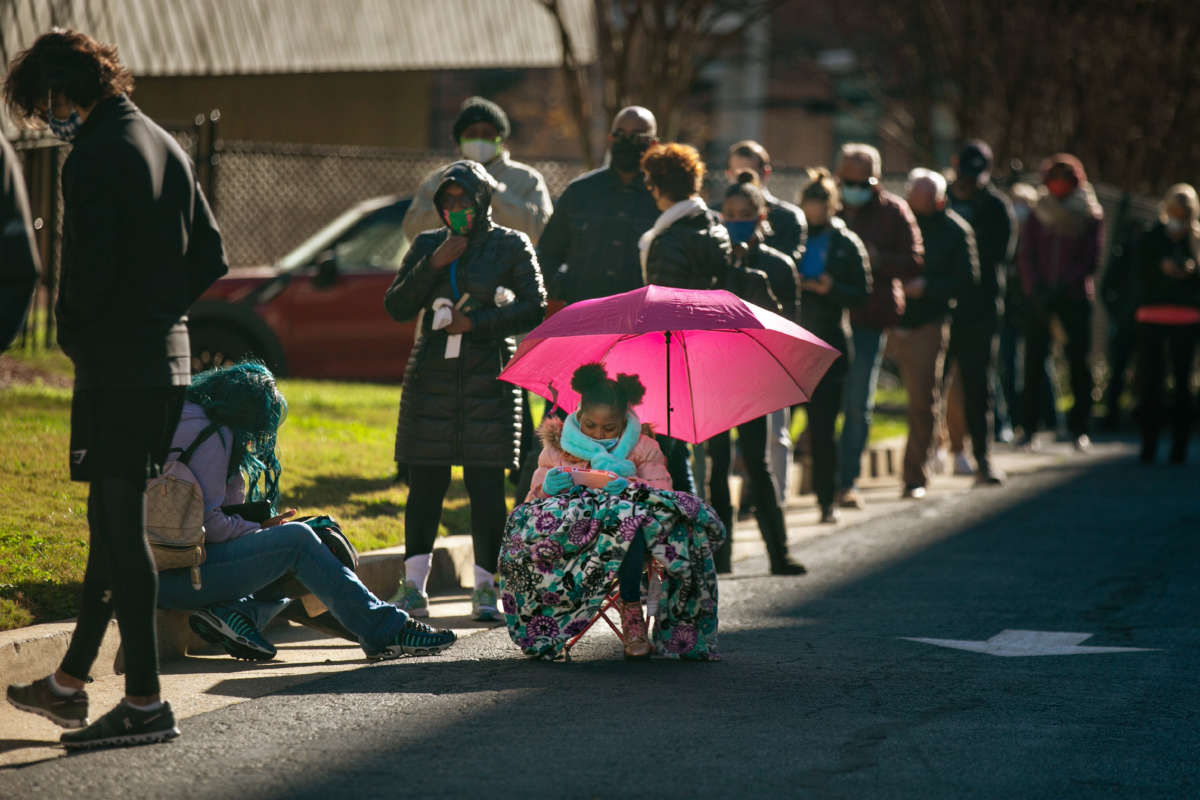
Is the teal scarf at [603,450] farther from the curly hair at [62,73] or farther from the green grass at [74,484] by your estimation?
the curly hair at [62,73]

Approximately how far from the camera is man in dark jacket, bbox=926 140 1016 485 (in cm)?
1245

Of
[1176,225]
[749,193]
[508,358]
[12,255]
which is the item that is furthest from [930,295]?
[12,255]

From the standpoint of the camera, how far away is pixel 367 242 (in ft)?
48.3

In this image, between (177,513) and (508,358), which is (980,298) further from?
(177,513)

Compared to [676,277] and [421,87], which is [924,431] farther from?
[421,87]

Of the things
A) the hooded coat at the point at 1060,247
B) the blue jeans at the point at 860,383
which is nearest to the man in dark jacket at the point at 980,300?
the blue jeans at the point at 860,383

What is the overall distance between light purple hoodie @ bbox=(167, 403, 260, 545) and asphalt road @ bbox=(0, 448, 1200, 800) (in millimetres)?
663

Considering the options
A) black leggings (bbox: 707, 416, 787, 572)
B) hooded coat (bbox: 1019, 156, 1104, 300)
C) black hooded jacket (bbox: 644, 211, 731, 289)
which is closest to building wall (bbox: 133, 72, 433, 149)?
hooded coat (bbox: 1019, 156, 1104, 300)

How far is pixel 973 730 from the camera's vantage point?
564 cm

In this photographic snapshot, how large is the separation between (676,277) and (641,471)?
1.61 meters

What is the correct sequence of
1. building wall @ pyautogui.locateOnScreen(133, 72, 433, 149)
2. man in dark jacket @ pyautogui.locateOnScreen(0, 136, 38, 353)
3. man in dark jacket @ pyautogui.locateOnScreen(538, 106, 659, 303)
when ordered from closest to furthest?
man in dark jacket @ pyautogui.locateOnScreen(0, 136, 38, 353) → man in dark jacket @ pyautogui.locateOnScreen(538, 106, 659, 303) → building wall @ pyautogui.locateOnScreen(133, 72, 433, 149)

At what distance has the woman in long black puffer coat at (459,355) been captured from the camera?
764 cm

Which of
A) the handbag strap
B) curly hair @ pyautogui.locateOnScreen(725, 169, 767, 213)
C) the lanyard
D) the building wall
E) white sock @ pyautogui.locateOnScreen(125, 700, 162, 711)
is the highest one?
the building wall

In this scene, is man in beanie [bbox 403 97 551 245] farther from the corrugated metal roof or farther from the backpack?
the corrugated metal roof
